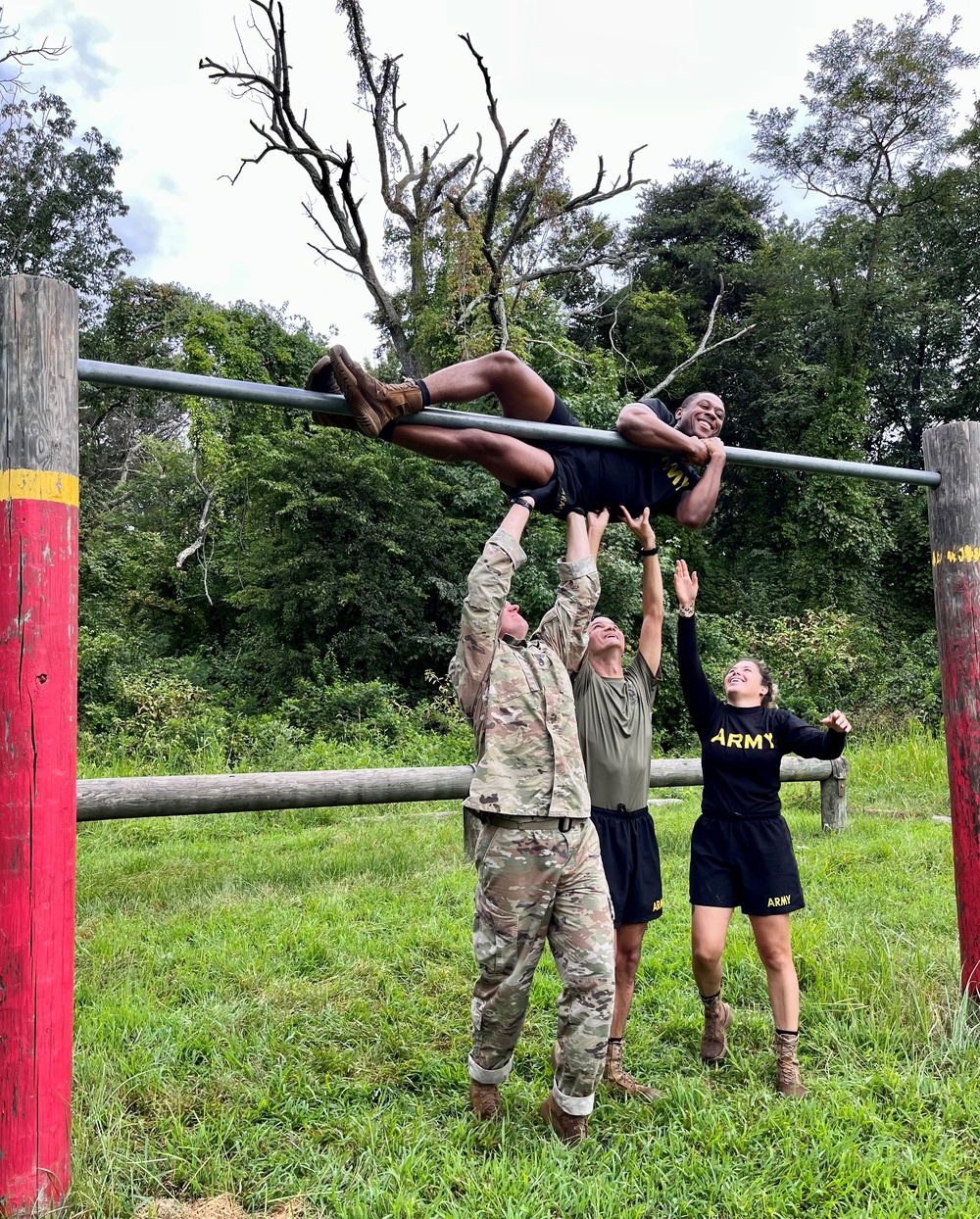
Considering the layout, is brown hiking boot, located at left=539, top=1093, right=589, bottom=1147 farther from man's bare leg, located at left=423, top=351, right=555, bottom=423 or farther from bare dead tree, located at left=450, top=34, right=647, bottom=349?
bare dead tree, located at left=450, top=34, right=647, bottom=349

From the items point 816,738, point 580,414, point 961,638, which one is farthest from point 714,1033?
point 580,414

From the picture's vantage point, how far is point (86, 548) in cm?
1909

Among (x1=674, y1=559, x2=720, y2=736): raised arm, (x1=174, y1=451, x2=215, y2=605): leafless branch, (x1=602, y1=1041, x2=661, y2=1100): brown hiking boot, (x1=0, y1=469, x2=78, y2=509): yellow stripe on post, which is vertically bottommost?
(x1=602, y1=1041, x2=661, y2=1100): brown hiking boot

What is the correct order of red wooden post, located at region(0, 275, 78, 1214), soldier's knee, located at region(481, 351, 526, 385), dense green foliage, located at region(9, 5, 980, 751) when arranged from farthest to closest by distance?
dense green foliage, located at region(9, 5, 980, 751), soldier's knee, located at region(481, 351, 526, 385), red wooden post, located at region(0, 275, 78, 1214)

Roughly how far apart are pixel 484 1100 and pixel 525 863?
0.93 meters

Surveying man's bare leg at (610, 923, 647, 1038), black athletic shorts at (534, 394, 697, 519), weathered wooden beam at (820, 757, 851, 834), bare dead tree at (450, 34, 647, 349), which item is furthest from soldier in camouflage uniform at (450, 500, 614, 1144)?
bare dead tree at (450, 34, 647, 349)

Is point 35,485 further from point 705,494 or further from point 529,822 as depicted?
point 705,494

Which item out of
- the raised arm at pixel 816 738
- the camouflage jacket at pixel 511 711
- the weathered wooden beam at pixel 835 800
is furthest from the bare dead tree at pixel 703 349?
the camouflage jacket at pixel 511 711

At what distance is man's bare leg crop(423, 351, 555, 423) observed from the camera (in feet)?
10.9

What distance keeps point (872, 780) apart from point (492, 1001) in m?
9.22

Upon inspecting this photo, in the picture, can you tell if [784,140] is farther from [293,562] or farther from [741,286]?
[293,562]

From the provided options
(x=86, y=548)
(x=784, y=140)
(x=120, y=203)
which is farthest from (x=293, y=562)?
(x=784, y=140)

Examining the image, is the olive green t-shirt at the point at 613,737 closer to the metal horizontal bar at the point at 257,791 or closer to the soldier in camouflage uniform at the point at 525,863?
the soldier in camouflage uniform at the point at 525,863

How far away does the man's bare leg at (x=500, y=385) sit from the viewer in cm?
332
